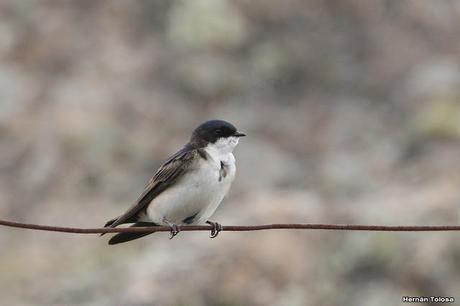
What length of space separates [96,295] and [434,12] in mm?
7291

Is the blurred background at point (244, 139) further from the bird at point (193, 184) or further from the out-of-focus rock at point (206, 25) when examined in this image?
the bird at point (193, 184)

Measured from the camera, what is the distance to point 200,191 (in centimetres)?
573

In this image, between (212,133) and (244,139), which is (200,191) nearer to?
(212,133)

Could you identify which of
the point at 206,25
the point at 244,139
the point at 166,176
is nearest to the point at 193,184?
the point at 166,176

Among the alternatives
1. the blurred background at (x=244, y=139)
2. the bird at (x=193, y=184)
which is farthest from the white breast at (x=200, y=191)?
the blurred background at (x=244, y=139)

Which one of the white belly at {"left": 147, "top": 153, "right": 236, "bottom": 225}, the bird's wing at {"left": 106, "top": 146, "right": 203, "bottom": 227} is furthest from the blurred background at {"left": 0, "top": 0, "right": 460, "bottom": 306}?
the white belly at {"left": 147, "top": 153, "right": 236, "bottom": 225}

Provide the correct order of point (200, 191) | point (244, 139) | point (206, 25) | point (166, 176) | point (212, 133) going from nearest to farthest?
point (200, 191), point (166, 176), point (212, 133), point (244, 139), point (206, 25)

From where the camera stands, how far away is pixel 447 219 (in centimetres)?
988

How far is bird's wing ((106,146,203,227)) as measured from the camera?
586 centimetres

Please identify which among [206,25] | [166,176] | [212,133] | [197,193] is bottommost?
[197,193]

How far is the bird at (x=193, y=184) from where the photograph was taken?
575cm

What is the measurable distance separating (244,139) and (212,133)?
6.01m

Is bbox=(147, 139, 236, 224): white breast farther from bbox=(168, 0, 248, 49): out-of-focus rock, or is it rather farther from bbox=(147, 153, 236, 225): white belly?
bbox=(168, 0, 248, 49): out-of-focus rock

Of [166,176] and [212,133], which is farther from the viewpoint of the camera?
[212,133]
